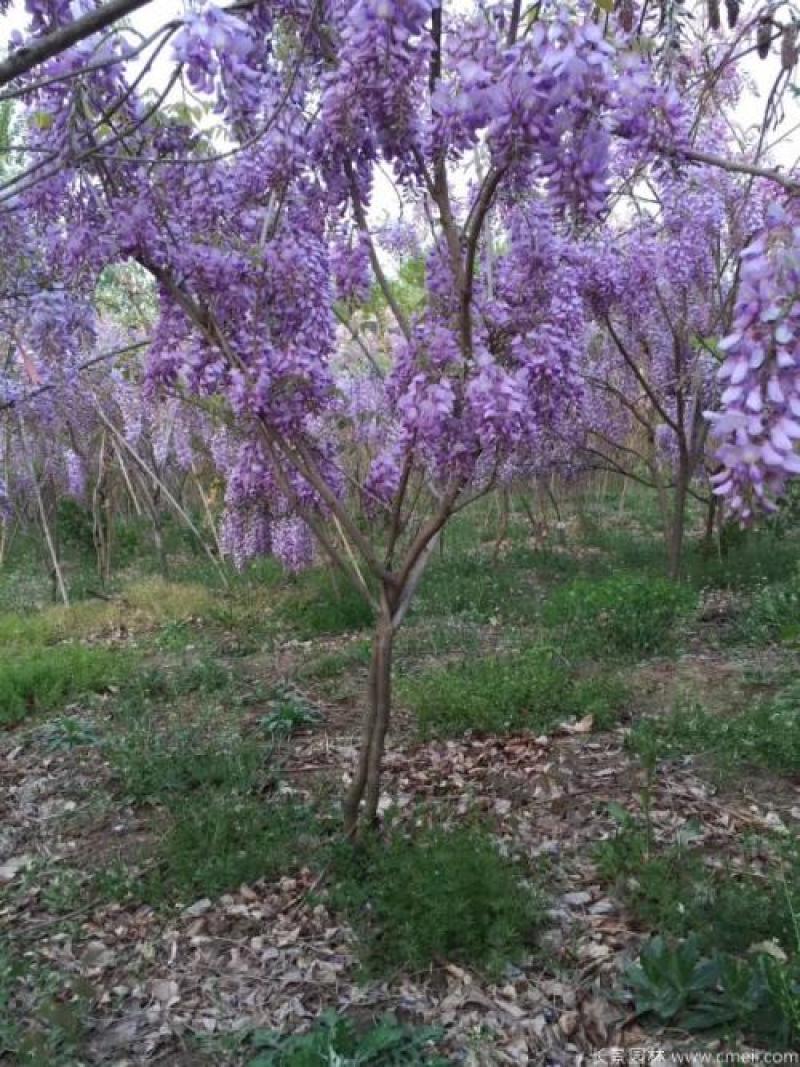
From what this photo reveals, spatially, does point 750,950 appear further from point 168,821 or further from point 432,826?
point 168,821

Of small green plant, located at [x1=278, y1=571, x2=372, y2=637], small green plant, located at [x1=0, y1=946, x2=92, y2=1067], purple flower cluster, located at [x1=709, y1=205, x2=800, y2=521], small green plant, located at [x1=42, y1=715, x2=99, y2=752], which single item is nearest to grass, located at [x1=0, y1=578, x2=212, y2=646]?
small green plant, located at [x1=278, y1=571, x2=372, y2=637]

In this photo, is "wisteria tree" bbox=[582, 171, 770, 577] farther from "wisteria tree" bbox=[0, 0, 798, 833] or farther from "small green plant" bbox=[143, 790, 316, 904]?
"small green plant" bbox=[143, 790, 316, 904]

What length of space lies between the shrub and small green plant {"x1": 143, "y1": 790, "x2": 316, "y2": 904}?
230cm

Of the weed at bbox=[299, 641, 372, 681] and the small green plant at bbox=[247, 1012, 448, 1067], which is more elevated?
the weed at bbox=[299, 641, 372, 681]

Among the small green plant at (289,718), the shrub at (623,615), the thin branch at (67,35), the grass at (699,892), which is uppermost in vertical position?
the thin branch at (67,35)

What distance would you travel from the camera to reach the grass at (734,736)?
3.52m

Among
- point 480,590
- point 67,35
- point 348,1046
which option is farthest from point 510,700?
point 67,35

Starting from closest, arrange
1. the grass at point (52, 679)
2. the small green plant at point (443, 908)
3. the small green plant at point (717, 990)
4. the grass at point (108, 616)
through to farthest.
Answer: the small green plant at point (717, 990) < the small green plant at point (443, 908) < the grass at point (52, 679) < the grass at point (108, 616)

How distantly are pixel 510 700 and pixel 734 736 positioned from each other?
99 cm

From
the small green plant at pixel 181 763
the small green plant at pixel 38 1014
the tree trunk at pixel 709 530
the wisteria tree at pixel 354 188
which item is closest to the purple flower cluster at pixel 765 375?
the wisteria tree at pixel 354 188

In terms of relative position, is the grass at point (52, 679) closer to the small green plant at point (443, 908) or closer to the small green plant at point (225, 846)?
the small green plant at point (225, 846)

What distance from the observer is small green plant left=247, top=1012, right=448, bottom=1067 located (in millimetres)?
2086

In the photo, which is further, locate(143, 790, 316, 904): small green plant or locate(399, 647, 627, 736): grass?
locate(399, 647, 627, 736): grass

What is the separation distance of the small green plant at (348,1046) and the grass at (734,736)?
1.62 meters
